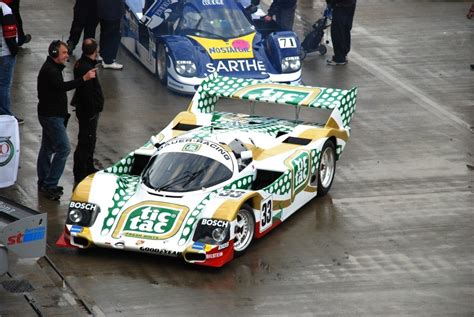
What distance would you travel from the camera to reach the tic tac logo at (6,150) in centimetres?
1548

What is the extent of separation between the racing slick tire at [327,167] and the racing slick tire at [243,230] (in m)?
1.91

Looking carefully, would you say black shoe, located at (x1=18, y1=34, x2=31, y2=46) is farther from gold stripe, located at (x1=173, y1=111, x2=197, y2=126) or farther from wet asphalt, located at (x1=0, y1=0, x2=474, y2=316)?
gold stripe, located at (x1=173, y1=111, x2=197, y2=126)

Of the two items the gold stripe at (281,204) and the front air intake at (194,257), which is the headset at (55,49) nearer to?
the gold stripe at (281,204)

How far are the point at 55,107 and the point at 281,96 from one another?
2.81 m

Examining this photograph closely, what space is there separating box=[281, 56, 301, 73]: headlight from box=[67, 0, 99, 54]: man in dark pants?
3117 millimetres

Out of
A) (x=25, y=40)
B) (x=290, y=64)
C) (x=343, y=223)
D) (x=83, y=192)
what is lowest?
(x=25, y=40)

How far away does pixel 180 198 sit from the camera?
1369 cm

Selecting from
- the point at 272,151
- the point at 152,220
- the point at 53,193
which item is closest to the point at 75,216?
the point at 152,220

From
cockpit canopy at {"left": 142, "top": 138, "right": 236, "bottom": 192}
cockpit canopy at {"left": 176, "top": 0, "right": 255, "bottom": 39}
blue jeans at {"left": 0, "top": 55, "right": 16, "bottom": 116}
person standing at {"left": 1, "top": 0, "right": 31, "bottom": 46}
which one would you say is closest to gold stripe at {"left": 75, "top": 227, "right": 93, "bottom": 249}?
cockpit canopy at {"left": 142, "top": 138, "right": 236, "bottom": 192}

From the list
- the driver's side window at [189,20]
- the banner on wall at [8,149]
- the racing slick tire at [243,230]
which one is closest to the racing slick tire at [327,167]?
the racing slick tire at [243,230]

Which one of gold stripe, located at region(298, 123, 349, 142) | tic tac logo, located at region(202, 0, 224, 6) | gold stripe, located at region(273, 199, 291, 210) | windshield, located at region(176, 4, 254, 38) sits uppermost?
gold stripe, located at region(298, 123, 349, 142)

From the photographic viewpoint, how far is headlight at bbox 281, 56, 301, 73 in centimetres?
1994

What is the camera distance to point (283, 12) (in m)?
22.6

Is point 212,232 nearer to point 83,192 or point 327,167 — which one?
point 83,192
